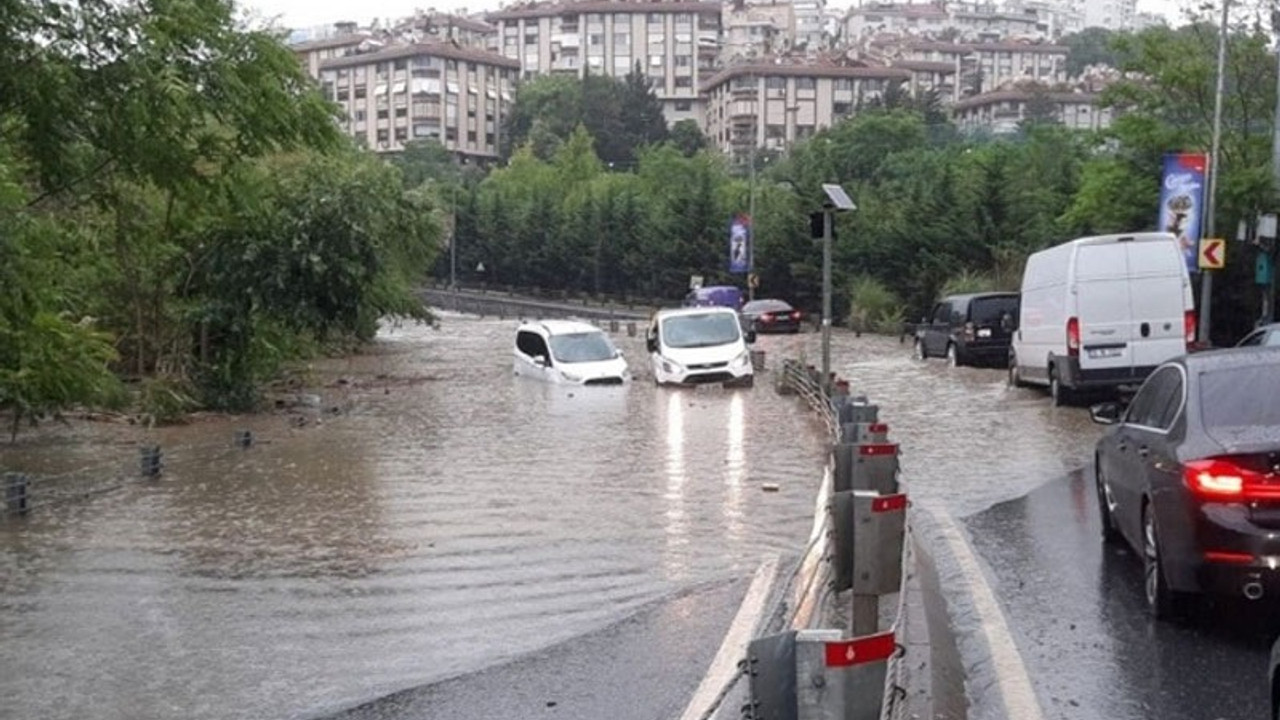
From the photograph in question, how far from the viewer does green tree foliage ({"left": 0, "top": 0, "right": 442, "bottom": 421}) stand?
11719mm

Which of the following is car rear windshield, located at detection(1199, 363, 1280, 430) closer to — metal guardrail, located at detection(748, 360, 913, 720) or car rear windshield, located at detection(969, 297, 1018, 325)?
metal guardrail, located at detection(748, 360, 913, 720)

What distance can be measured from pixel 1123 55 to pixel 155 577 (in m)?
36.7

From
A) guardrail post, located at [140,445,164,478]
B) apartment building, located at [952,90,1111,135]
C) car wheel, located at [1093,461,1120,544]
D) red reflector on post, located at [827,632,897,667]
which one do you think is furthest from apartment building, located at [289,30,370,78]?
red reflector on post, located at [827,632,897,667]

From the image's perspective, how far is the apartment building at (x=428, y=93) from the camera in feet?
511

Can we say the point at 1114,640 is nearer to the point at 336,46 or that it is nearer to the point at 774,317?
the point at 774,317

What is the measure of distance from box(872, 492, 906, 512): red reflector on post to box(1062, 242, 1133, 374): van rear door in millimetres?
16471

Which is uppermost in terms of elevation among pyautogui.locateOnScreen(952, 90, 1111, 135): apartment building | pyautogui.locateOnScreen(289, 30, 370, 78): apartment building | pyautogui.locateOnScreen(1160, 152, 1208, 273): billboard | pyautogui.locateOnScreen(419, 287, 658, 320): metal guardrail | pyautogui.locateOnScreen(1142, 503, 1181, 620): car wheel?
pyautogui.locateOnScreen(289, 30, 370, 78): apartment building

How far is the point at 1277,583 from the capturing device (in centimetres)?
820

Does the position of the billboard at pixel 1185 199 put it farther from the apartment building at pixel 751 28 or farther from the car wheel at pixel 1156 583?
the apartment building at pixel 751 28

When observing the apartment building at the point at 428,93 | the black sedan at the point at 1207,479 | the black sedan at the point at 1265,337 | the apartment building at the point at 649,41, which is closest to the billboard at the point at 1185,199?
the black sedan at the point at 1265,337

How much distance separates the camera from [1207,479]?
331 inches

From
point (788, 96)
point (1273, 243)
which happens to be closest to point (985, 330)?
point (1273, 243)

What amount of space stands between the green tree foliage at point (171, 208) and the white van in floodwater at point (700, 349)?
642 centimetres

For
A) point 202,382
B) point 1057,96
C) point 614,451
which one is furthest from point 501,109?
point 614,451
